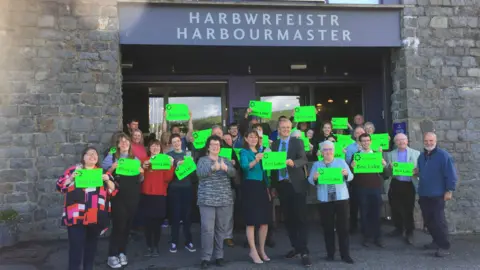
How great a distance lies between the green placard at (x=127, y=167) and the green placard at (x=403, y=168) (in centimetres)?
395

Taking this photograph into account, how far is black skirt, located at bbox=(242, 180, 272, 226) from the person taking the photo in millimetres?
5684

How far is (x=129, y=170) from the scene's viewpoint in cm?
543

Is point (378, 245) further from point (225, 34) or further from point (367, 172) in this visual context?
point (225, 34)

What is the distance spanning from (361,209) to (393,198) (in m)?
0.67

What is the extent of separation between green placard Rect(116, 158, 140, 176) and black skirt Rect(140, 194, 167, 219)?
76 cm

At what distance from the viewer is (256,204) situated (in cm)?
570

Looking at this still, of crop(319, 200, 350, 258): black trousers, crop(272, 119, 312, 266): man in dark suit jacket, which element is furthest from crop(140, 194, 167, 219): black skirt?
crop(319, 200, 350, 258): black trousers

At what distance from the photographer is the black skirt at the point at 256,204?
18.6ft

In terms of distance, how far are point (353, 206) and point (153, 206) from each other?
3498mm

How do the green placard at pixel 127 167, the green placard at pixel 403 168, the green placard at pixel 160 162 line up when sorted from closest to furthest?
the green placard at pixel 127 167, the green placard at pixel 160 162, the green placard at pixel 403 168

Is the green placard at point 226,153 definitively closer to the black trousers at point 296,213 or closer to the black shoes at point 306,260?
the black trousers at point 296,213

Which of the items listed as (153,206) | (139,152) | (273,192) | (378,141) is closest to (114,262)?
(153,206)

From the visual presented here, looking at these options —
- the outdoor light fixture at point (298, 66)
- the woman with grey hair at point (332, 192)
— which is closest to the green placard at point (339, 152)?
the woman with grey hair at point (332, 192)

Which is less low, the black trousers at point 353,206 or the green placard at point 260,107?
Result: the green placard at point 260,107
